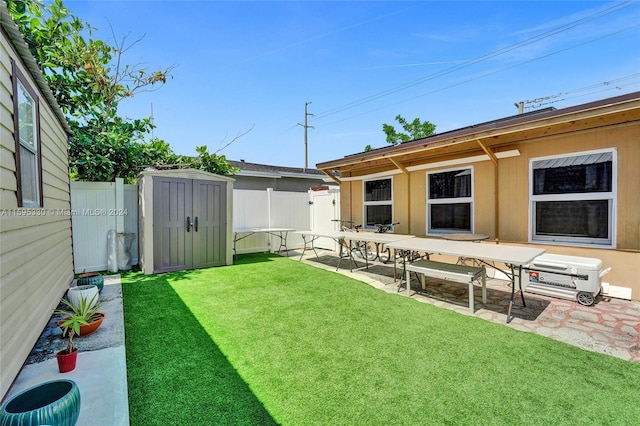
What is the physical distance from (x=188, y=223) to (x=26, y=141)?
3461 millimetres

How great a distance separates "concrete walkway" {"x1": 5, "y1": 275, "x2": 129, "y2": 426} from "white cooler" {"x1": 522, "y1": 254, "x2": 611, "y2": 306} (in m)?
4.76

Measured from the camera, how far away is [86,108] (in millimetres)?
6891

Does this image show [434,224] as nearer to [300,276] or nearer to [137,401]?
[300,276]

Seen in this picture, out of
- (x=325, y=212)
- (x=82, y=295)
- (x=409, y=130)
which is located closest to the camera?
(x=82, y=295)

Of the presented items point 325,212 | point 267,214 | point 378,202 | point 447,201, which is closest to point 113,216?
point 267,214

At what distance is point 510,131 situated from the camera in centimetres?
445

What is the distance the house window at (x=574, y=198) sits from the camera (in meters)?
4.25

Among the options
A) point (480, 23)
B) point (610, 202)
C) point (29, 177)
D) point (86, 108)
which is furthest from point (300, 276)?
point (480, 23)

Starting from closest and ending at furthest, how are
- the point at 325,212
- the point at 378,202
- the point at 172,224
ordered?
the point at 172,224 → the point at 378,202 → the point at 325,212

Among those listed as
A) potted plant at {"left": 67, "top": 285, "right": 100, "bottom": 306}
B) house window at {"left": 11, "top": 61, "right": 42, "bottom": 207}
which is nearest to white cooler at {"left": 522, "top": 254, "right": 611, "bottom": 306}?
potted plant at {"left": 67, "top": 285, "right": 100, "bottom": 306}

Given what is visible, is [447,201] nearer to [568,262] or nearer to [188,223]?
[568,262]

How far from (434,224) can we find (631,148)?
10.7ft

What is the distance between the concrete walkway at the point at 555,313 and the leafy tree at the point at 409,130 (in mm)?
17604

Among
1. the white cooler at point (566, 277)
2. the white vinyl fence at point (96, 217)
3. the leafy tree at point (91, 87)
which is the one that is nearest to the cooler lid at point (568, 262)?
the white cooler at point (566, 277)
